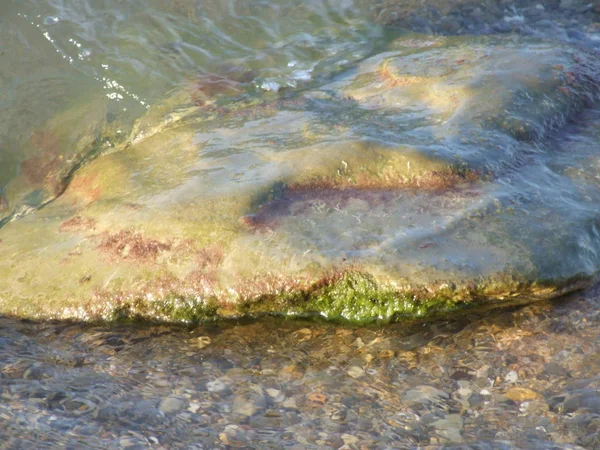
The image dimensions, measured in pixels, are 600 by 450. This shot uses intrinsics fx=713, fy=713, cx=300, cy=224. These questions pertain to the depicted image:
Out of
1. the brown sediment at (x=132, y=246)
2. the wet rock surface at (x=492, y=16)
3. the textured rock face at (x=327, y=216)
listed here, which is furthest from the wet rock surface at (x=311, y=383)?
the wet rock surface at (x=492, y=16)

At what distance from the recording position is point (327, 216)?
4.43m

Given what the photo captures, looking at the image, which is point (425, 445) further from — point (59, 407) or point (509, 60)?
point (509, 60)

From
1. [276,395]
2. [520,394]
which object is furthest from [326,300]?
[520,394]

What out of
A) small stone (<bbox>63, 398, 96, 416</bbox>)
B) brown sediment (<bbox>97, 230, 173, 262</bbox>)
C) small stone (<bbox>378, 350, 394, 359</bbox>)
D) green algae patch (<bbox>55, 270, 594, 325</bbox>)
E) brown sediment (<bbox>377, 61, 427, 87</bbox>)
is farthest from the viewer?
brown sediment (<bbox>377, 61, 427, 87</bbox>)

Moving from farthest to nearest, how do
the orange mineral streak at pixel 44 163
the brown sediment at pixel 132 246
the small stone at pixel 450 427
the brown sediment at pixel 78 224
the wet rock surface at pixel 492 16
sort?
1. the wet rock surface at pixel 492 16
2. the orange mineral streak at pixel 44 163
3. the brown sediment at pixel 78 224
4. the brown sediment at pixel 132 246
5. the small stone at pixel 450 427

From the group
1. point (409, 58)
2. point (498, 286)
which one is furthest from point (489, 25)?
point (498, 286)

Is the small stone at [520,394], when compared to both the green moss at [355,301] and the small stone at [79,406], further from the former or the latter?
the small stone at [79,406]

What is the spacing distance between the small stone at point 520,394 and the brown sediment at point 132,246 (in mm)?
2155

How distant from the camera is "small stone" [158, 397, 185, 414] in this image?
11.5 ft

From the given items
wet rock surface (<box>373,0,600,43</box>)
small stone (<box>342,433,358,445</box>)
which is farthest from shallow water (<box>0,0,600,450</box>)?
wet rock surface (<box>373,0,600,43</box>)

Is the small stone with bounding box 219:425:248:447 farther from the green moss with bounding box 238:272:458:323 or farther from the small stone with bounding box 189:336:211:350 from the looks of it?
the green moss with bounding box 238:272:458:323

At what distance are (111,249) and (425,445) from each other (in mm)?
2337

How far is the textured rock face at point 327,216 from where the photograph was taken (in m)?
4.12

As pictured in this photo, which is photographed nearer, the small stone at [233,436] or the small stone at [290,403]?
the small stone at [233,436]
